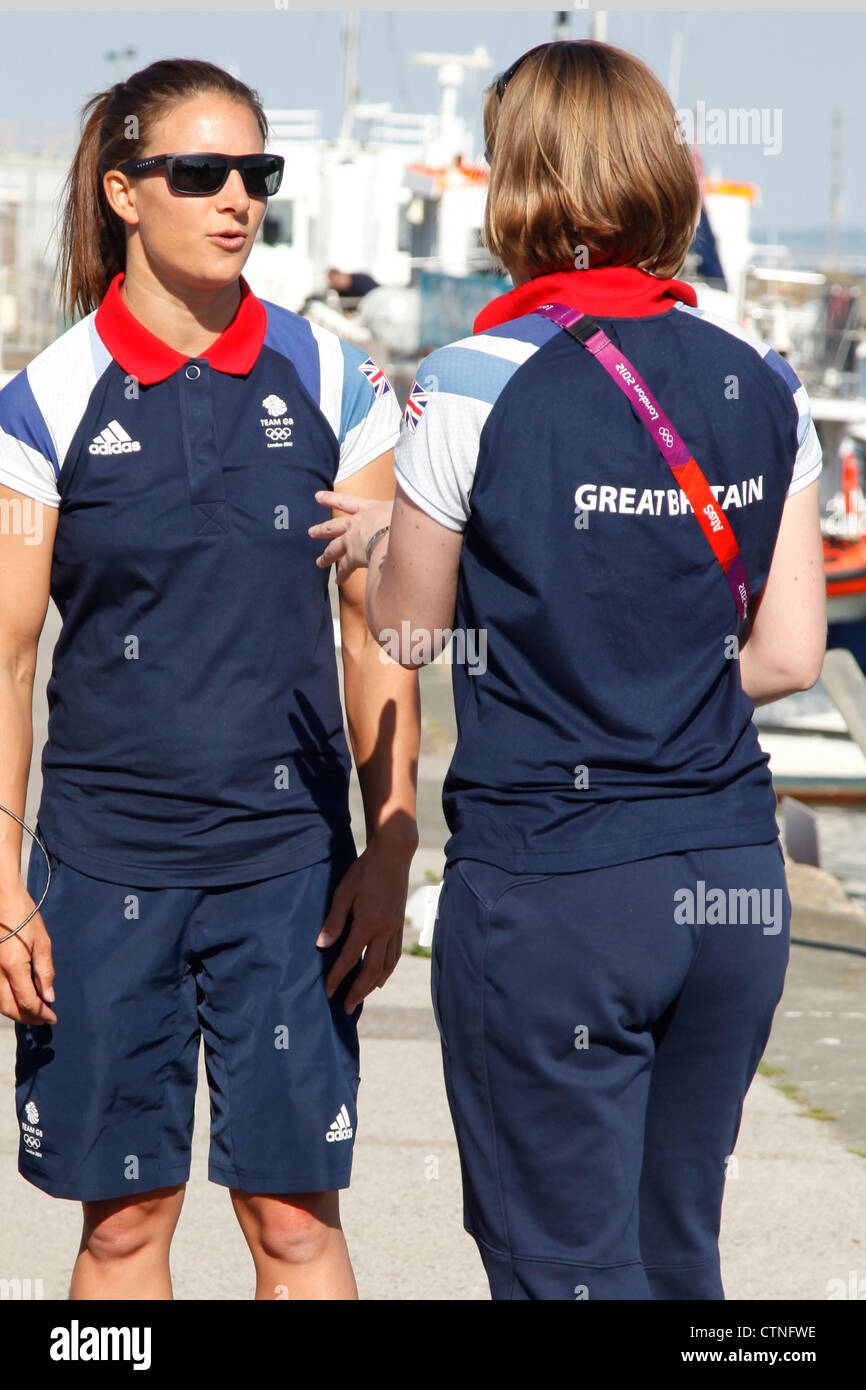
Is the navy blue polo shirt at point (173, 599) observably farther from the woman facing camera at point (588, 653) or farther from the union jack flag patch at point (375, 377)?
the woman facing camera at point (588, 653)

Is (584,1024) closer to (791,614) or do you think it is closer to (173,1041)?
(791,614)

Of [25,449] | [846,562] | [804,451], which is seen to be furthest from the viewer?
[846,562]

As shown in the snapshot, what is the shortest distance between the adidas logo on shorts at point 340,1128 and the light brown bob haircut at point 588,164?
137cm

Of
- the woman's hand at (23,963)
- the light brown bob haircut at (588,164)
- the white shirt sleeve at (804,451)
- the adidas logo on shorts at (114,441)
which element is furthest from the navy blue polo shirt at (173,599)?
the white shirt sleeve at (804,451)

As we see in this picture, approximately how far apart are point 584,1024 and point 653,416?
759 mm

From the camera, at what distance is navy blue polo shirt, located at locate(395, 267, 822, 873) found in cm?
200

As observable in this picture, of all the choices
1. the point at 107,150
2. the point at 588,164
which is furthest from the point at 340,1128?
the point at 107,150

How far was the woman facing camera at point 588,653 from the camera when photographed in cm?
201

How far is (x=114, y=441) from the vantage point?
8.41ft

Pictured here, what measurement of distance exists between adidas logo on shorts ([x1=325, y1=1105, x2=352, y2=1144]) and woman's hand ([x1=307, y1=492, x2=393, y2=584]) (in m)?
0.89

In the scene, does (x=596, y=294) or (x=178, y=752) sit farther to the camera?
(x=178, y=752)

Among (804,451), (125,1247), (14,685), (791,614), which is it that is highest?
(804,451)

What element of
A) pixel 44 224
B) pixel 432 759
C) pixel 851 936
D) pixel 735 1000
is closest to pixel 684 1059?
pixel 735 1000

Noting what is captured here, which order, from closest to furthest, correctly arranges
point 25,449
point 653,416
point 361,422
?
point 653,416, point 25,449, point 361,422
